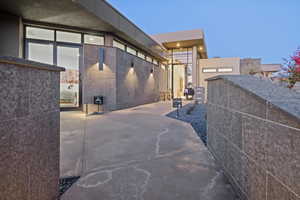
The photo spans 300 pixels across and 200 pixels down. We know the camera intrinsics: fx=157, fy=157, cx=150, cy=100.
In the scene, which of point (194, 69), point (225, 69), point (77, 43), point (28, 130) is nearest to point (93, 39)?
point (77, 43)

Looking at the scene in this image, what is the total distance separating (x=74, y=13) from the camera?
6934 mm

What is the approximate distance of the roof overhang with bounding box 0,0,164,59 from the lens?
6.20m

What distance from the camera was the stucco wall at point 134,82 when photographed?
8742 millimetres

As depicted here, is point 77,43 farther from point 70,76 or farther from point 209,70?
point 209,70

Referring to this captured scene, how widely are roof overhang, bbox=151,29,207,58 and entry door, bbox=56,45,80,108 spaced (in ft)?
35.0

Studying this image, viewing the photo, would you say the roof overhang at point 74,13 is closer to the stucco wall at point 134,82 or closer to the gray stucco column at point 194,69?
the stucco wall at point 134,82

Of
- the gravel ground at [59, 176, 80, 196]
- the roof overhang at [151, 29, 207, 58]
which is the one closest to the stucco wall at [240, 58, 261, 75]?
the roof overhang at [151, 29, 207, 58]

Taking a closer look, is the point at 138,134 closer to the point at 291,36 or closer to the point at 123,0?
the point at 123,0

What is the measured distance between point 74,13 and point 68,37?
1845mm

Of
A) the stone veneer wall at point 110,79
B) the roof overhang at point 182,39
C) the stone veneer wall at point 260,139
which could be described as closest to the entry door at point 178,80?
the roof overhang at point 182,39

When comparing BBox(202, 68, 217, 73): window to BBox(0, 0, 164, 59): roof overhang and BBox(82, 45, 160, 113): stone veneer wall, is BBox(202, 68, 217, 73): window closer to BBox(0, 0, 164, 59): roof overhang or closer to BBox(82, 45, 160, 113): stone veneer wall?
BBox(82, 45, 160, 113): stone veneer wall

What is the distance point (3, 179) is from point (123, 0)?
563 feet

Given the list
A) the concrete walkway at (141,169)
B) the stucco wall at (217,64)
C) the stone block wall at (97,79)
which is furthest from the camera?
the stucco wall at (217,64)

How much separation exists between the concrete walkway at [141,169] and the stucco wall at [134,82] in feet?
17.7
